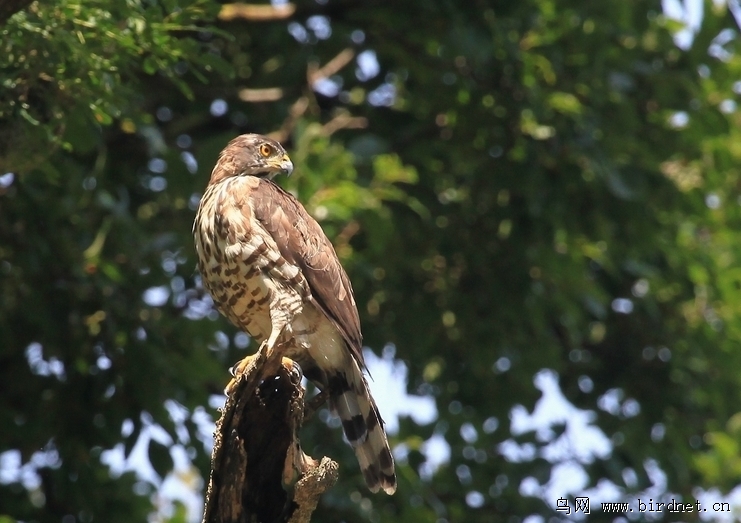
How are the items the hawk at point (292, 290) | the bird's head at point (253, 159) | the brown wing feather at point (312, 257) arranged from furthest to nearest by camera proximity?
the bird's head at point (253, 159)
the brown wing feather at point (312, 257)
the hawk at point (292, 290)

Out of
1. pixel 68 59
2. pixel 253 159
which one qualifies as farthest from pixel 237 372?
pixel 253 159

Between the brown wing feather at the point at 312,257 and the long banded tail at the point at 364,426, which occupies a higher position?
the brown wing feather at the point at 312,257

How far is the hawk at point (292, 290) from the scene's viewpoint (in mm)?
4641

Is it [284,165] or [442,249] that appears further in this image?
[442,249]

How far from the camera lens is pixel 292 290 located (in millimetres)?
4660

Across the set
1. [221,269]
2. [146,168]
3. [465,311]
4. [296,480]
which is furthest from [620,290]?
[296,480]

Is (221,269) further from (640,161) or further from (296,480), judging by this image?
(640,161)

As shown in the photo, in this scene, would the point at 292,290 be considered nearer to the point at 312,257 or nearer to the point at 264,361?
the point at 312,257

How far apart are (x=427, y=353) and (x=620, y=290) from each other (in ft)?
4.65

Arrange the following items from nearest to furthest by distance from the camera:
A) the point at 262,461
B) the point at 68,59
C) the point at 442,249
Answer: the point at 262,461 < the point at 68,59 < the point at 442,249

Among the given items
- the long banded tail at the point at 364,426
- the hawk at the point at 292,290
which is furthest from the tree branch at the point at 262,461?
the long banded tail at the point at 364,426

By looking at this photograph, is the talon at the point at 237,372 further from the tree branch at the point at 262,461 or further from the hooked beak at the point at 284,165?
the hooked beak at the point at 284,165

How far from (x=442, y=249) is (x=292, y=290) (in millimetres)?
2553

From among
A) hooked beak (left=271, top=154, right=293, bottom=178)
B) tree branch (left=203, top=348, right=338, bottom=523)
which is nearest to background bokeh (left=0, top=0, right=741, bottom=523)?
hooked beak (left=271, top=154, right=293, bottom=178)
